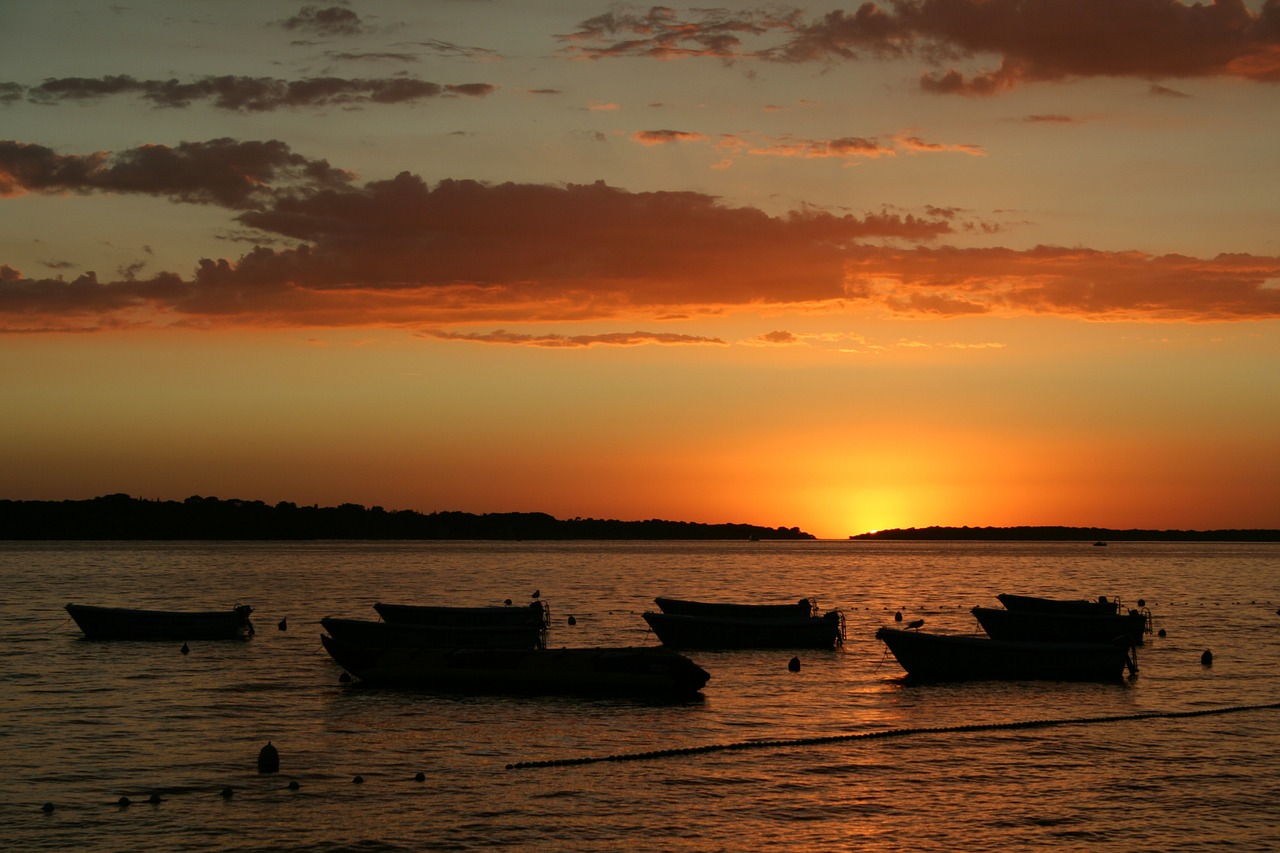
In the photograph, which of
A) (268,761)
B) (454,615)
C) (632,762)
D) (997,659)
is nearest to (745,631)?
(454,615)

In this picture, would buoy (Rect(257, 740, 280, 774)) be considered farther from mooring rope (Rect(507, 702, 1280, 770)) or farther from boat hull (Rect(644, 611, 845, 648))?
boat hull (Rect(644, 611, 845, 648))

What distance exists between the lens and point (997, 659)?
51.7 meters

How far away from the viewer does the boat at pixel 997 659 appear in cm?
5138

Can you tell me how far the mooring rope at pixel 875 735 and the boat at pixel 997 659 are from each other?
6926mm

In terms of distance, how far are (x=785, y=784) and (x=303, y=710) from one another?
62.7 ft

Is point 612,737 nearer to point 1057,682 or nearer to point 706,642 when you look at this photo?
point 1057,682

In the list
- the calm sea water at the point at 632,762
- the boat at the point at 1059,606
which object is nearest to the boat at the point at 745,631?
the calm sea water at the point at 632,762

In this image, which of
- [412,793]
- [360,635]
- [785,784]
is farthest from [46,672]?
[785,784]

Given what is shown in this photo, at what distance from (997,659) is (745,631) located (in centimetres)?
1710

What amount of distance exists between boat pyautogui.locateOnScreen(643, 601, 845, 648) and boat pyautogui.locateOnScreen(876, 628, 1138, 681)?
1459 cm

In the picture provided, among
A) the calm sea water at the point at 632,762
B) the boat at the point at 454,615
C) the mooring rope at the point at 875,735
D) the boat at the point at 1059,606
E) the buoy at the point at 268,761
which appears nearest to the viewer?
the calm sea water at the point at 632,762

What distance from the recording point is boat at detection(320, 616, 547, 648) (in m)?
56.1

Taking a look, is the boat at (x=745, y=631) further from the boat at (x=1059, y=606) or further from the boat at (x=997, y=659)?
the boat at (x=997, y=659)

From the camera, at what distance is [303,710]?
42.8 meters
